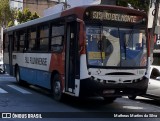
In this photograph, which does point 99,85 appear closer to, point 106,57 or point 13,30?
point 106,57

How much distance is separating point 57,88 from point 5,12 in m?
45.6

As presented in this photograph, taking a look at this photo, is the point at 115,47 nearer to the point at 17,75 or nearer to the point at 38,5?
the point at 17,75

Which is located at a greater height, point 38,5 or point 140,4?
point 38,5

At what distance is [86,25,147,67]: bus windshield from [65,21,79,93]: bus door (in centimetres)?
51

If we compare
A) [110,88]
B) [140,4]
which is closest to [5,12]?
[140,4]

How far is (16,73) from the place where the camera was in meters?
20.0

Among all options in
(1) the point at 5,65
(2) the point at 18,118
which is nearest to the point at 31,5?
(1) the point at 5,65

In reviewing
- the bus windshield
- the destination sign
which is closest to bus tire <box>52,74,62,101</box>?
the bus windshield

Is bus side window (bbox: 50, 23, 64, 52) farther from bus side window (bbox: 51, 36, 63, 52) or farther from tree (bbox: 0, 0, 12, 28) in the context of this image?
tree (bbox: 0, 0, 12, 28)

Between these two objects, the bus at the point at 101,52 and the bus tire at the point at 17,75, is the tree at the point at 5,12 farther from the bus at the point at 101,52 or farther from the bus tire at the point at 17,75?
the bus at the point at 101,52

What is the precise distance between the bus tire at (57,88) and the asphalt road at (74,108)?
20 centimetres

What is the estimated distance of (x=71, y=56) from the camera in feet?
40.7

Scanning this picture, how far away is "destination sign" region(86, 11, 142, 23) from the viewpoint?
38.9 feet

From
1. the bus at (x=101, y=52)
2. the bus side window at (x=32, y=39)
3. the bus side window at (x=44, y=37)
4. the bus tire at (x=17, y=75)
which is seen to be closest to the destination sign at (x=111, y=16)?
the bus at (x=101, y=52)
